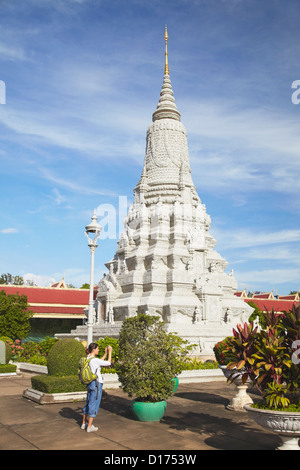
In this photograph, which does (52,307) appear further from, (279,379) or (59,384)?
(279,379)

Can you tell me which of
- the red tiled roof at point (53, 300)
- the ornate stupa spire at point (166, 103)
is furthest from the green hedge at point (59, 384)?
the ornate stupa spire at point (166, 103)

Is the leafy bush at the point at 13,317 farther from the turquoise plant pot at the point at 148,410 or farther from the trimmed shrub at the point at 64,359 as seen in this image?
the turquoise plant pot at the point at 148,410

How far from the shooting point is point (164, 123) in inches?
1427

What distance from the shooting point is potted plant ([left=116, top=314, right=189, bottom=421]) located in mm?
10084

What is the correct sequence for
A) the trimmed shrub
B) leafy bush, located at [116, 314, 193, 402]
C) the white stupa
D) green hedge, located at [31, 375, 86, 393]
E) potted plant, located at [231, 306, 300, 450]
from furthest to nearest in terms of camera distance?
the white stupa → the trimmed shrub → green hedge, located at [31, 375, 86, 393] → leafy bush, located at [116, 314, 193, 402] → potted plant, located at [231, 306, 300, 450]

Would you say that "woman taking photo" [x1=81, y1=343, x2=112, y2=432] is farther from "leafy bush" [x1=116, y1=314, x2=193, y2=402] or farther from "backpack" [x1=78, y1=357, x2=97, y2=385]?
"leafy bush" [x1=116, y1=314, x2=193, y2=402]

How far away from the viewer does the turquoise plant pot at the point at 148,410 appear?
1019 cm

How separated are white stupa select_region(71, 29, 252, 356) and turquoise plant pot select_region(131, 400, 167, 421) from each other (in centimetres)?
1456

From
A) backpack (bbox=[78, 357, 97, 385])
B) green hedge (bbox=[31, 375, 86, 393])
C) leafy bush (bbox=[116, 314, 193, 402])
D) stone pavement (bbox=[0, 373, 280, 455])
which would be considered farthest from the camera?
green hedge (bbox=[31, 375, 86, 393])

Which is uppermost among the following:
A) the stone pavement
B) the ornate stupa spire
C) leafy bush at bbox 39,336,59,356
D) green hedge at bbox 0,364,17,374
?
the ornate stupa spire

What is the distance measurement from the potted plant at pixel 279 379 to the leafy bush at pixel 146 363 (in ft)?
9.14

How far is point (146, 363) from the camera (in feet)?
33.6

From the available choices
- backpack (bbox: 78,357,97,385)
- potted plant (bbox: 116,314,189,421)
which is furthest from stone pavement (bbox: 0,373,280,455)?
backpack (bbox: 78,357,97,385)

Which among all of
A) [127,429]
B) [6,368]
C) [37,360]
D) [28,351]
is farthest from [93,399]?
[28,351]
